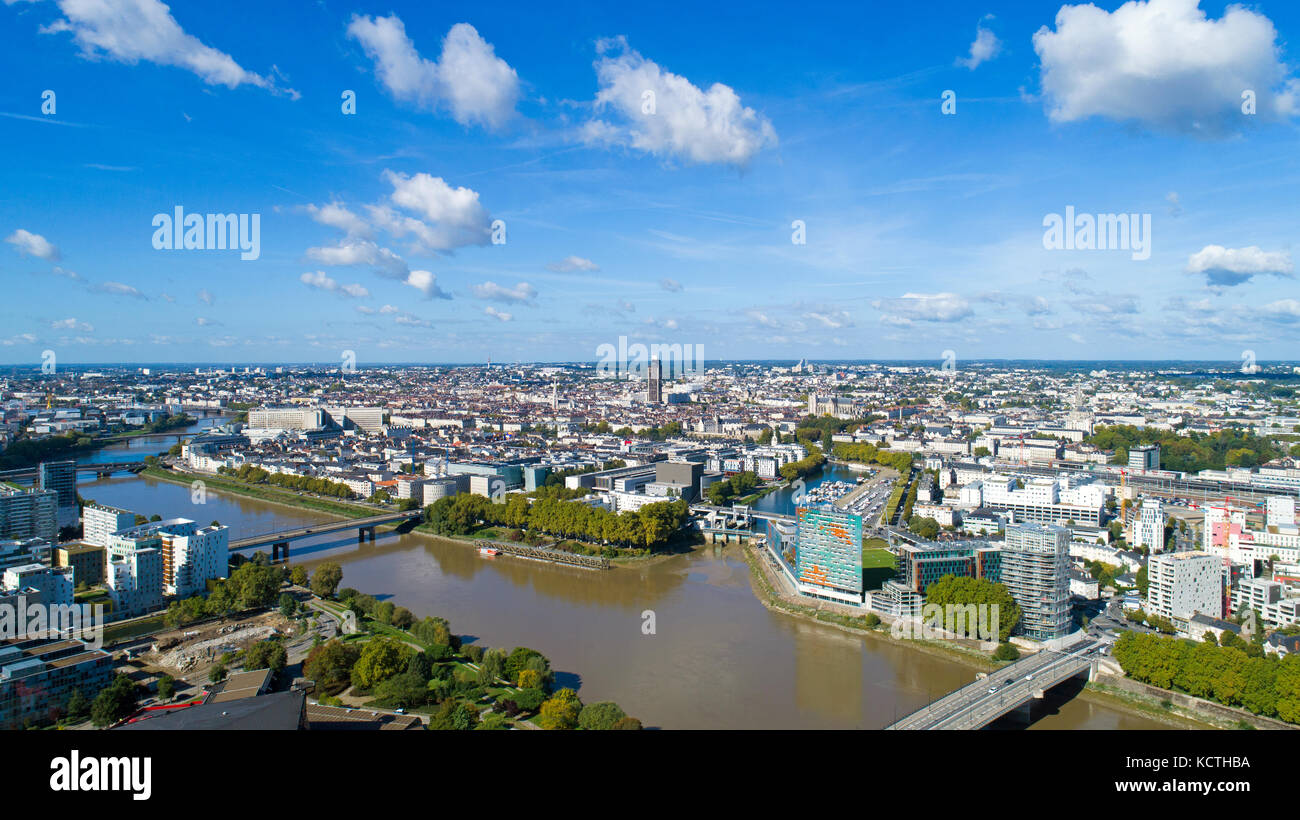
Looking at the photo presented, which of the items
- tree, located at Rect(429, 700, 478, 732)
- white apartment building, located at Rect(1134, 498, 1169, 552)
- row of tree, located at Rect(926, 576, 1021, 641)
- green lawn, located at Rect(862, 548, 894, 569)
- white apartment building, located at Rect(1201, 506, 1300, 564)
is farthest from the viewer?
white apartment building, located at Rect(1134, 498, 1169, 552)

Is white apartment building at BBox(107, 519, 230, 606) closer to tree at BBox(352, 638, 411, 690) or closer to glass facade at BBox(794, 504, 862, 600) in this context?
tree at BBox(352, 638, 411, 690)

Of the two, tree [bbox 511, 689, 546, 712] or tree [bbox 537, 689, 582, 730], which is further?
tree [bbox 511, 689, 546, 712]

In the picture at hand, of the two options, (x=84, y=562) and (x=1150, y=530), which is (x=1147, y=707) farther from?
(x=84, y=562)

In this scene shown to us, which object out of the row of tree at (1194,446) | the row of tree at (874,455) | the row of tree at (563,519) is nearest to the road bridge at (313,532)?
the row of tree at (563,519)

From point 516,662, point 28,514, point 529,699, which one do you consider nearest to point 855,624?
point 516,662

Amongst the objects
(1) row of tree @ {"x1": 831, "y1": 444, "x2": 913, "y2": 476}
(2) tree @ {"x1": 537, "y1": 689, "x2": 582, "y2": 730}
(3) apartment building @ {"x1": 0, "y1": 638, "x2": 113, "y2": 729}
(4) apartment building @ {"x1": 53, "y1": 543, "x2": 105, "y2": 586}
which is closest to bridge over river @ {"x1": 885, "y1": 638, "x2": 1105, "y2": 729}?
(2) tree @ {"x1": 537, "y1": 689, "x2": 582, "y2": 730}
